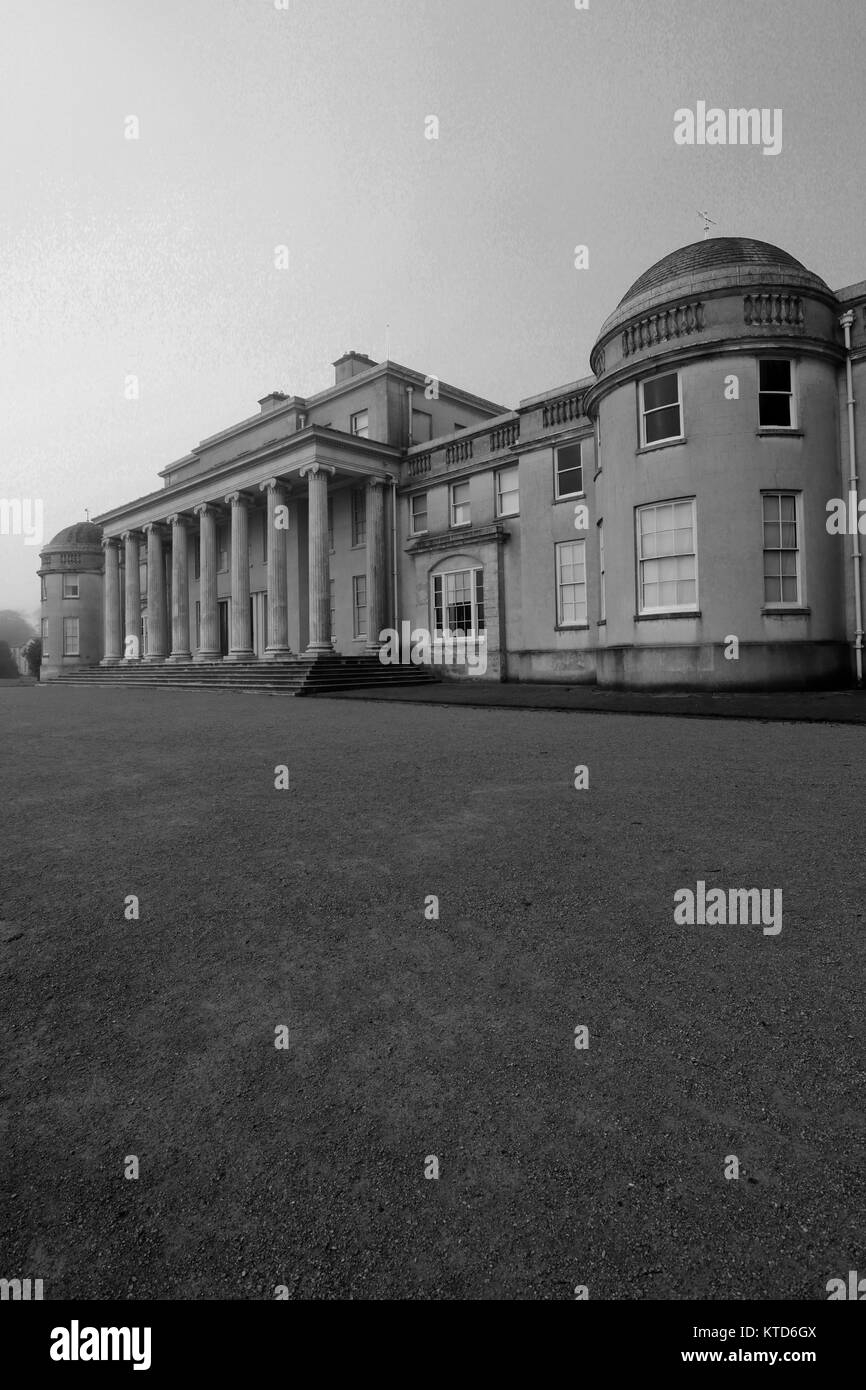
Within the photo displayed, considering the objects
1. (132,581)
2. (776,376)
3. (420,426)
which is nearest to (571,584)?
(776,376)

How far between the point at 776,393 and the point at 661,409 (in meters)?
2.54

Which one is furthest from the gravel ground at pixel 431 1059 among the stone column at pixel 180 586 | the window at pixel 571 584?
the stone column at pixel 180 586

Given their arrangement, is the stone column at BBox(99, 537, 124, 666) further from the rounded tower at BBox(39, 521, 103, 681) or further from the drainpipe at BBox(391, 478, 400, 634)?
the drainpipe at BBox(391, 478, 400, 634)

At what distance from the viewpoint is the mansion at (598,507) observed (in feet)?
52.2

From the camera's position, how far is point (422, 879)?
3.81 meters

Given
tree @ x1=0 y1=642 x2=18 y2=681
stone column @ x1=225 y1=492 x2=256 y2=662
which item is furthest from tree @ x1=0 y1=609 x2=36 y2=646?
stone column @ x1=225 y1=492 x2=256 y2=662

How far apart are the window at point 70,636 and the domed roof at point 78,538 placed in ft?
17.8

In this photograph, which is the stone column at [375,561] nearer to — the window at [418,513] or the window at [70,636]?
the window at [418,513]

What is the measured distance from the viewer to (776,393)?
16.1 meters
